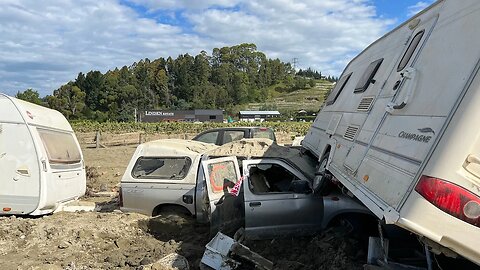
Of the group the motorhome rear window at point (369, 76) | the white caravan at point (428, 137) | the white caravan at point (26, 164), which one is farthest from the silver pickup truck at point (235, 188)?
the white caravan at point (428, 137)

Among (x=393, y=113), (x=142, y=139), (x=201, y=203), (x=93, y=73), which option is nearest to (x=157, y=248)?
(x=201, y=203)

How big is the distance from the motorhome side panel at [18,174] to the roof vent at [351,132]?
5355 mm

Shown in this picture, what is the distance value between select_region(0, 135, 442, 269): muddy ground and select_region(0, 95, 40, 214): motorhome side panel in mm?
279

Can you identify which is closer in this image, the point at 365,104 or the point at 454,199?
the point at 454,199

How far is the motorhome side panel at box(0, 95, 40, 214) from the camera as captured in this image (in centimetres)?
766

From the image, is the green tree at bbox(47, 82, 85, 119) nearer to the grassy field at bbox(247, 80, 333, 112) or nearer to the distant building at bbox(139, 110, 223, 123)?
the distant building at bbox(139, 110, 223, 123)

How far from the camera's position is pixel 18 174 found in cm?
765

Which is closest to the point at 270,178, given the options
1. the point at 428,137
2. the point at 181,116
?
the point at 428,137

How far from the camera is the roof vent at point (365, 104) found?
Result: 4934mm

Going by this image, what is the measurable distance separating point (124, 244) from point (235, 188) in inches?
81.6

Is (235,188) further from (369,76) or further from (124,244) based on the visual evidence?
(369,76)

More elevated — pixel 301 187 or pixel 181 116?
pixel 301 187

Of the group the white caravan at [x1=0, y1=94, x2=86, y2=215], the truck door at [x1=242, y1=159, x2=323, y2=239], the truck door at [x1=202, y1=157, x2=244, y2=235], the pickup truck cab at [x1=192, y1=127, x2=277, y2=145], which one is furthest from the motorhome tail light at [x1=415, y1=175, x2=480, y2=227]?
the pickup truck cab at [x1=192, y1=127, x2=277, y2=145]

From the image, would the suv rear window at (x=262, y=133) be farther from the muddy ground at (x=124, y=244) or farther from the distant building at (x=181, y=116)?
the distant building at (x=181, y=116)
